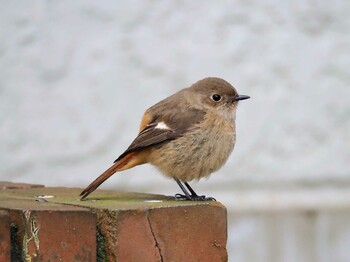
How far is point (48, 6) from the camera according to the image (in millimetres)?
5668

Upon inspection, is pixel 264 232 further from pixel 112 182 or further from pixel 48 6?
pixel 48 6

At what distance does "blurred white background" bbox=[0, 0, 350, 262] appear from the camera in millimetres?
5645

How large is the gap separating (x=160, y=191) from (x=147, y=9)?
1016mm

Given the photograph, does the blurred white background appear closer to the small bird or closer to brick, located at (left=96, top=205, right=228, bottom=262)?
the small bird

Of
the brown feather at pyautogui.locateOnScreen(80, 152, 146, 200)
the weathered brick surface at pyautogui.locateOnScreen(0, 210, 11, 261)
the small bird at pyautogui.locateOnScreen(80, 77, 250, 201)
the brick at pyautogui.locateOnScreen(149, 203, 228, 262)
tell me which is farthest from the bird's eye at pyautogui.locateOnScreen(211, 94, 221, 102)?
the weathered brick surface at pyautogui.locateOnScreen(0, 210, 11, 261)

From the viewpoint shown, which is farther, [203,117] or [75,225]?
[203,117]

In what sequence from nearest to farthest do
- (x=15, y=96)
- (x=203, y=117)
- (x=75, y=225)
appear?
(x=75, y=225) → (x=203, y=117) → (x=15, y=96)

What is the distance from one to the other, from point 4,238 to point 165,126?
1766 millimetres

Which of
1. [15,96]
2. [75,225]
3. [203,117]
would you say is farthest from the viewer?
[15,96]

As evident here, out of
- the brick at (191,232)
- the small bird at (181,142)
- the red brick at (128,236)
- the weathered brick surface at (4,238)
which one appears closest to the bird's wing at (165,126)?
the small bird at (181,142)

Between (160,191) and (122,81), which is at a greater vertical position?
(122,81)

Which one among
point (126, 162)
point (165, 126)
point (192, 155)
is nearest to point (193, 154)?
point (192, 155)

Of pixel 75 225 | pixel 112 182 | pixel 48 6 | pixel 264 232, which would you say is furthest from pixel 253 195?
pixel 75 225

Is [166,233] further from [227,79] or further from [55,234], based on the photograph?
[227,79]
